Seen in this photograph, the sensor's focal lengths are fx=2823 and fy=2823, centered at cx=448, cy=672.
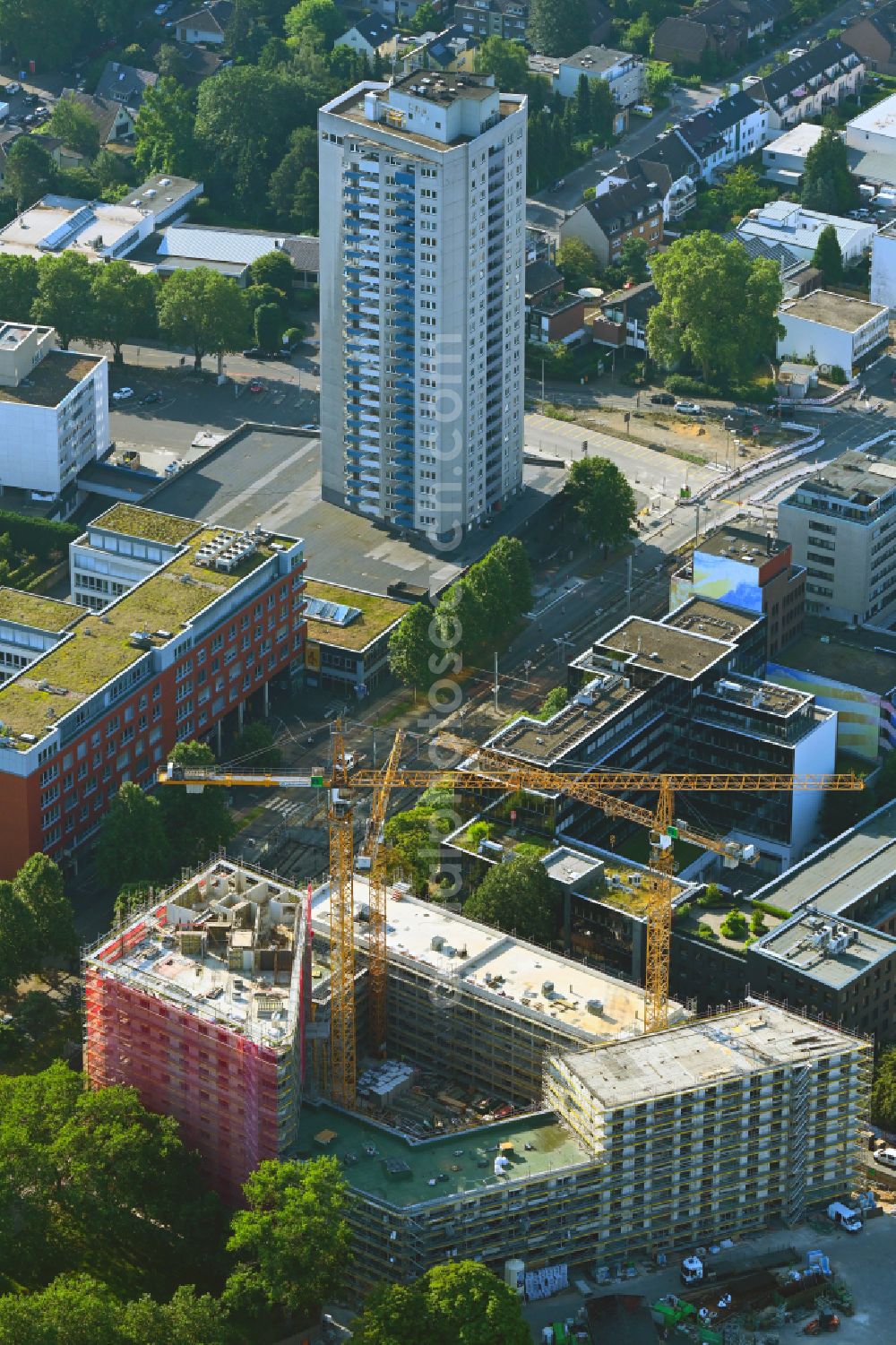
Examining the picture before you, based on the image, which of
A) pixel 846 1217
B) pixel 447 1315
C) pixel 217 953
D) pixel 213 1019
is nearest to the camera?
pixel 447 1315

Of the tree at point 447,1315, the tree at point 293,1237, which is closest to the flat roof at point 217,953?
the tree at point 293,1237

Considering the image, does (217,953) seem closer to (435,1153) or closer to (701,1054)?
(435,1153)

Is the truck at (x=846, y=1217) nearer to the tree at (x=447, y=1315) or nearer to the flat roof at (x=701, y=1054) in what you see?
the flat roof at (x=701, y=1054)

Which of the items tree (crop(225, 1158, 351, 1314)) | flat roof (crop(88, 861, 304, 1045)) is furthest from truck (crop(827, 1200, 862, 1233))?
flat roof (crop(88, 861, 304, 1045))

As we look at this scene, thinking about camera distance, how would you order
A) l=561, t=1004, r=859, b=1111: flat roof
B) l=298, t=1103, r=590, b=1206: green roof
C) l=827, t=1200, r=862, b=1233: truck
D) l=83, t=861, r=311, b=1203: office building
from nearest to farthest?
l=298, t=1103, r=590, b=1206: green roof, l=83, t=861, r=311, b=1203: office building, l=561, t=1004, r=859, b=1111: flat roof, l=827, t=1200, r=862, b=1233: truck

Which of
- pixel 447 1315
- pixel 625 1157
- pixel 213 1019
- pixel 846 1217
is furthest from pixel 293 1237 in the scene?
pixel 846 1217

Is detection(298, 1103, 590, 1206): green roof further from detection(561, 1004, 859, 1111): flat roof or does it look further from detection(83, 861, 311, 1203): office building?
detection(561, 1004, 859, 1111): flat roof

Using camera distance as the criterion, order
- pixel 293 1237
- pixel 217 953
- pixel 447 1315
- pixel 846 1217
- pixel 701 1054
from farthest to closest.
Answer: pixel 217 953 < pixel 846 1217 < pixel 701 1054 < pixel 293 1237 < pixel 447 1315
